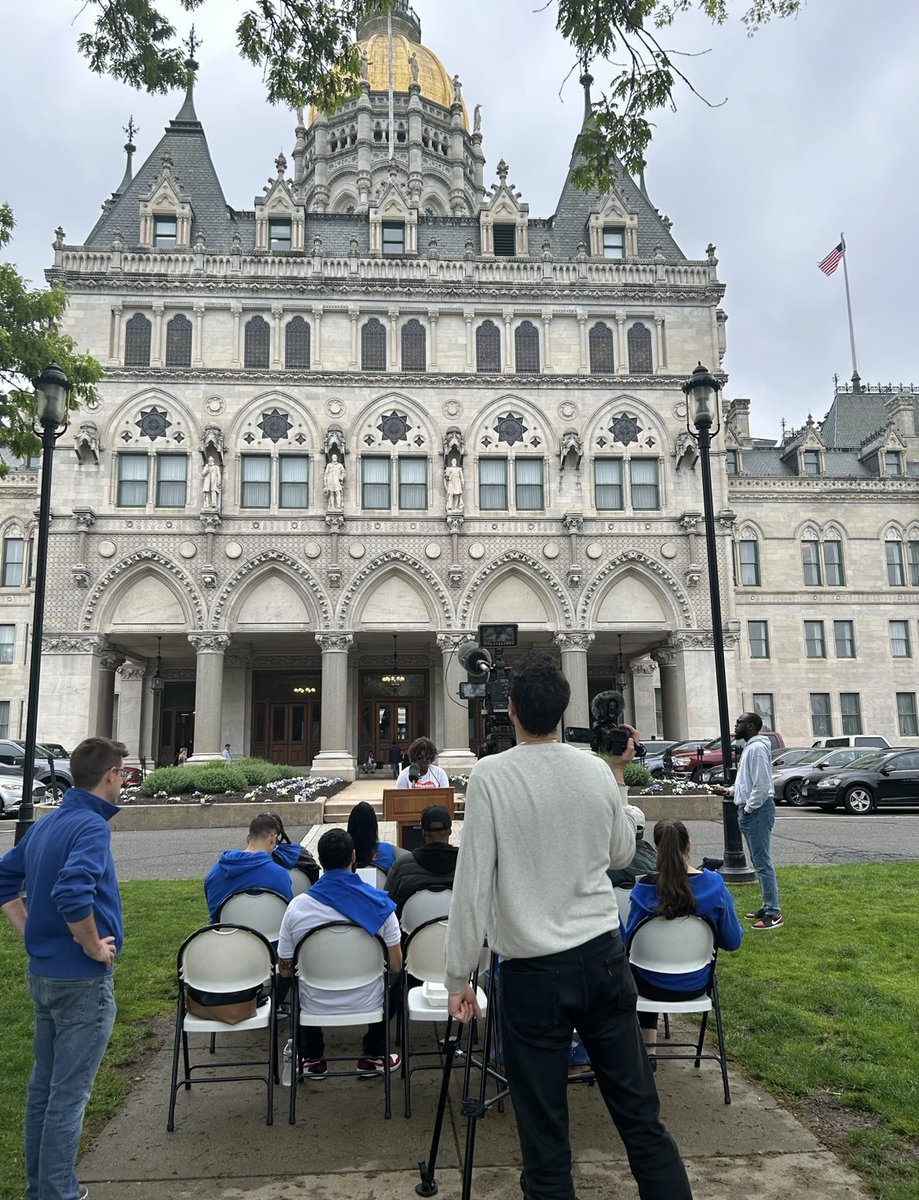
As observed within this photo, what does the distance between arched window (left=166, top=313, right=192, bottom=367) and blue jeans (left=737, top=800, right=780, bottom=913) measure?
100ft

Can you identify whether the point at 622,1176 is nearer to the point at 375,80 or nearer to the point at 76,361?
the point at 76,361

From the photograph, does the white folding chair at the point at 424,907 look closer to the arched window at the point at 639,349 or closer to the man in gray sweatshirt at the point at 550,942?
the man in gray sweatshirt at the point at 550,942

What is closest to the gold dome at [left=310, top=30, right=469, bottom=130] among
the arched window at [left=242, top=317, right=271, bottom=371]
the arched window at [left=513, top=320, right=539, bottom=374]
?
the arched window at [left=242, top=317, right=271, bottom=371]

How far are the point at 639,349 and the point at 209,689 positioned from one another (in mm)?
21886

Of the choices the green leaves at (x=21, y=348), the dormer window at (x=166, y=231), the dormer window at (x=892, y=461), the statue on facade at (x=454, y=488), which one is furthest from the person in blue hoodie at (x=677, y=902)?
the dormer window at (x=892, y=461)

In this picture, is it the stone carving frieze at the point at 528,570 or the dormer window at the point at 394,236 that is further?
the dormer window at the point at 394,236

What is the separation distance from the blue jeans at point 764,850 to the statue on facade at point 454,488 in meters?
24.8

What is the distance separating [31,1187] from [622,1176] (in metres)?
2.76

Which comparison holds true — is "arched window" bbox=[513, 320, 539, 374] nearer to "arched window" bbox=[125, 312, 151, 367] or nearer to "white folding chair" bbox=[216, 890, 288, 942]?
"arched window" bbox=[125, 312, 151, 367]

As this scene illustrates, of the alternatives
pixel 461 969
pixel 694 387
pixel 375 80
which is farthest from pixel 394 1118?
pixel 375 80

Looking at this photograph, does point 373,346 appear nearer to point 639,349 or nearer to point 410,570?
point 410,570

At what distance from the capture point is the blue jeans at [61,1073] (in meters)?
3.80

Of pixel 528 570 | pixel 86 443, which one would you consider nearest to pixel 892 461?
pixel 528 570

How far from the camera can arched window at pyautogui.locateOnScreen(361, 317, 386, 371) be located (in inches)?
1359
